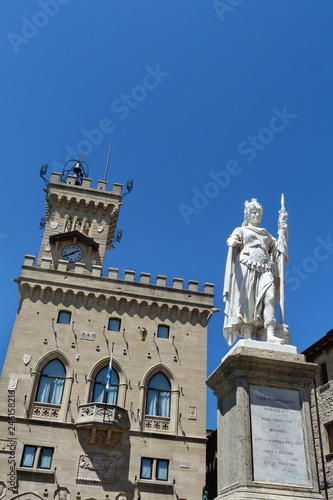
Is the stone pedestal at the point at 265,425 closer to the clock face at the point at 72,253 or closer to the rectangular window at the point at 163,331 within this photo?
the rectangular window at the point at 163,331

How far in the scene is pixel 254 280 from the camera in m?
8.08

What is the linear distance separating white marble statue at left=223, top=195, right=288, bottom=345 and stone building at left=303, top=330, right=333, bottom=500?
20.4 metres

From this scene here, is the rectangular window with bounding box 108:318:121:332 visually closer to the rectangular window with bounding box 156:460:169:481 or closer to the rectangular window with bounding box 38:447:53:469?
the rectangular window with bounding box 38:447:53:469

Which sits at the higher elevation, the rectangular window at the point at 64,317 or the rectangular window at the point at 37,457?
the rectangular window at the point at 64,317

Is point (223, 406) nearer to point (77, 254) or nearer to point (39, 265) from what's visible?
point (39, 265)

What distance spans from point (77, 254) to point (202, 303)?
11.5m

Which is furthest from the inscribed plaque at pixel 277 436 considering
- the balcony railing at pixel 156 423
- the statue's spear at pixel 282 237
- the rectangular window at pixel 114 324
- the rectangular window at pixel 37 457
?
the rectangular window at pixel 114 324

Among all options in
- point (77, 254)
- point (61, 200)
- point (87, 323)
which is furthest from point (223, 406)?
point (61, 200)

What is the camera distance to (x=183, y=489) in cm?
2778

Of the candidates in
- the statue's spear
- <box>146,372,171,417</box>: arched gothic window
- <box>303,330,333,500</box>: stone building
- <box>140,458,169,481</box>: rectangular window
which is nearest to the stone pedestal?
the statue's spear

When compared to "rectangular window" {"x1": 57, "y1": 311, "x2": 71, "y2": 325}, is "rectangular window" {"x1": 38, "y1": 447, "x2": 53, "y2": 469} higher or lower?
lower

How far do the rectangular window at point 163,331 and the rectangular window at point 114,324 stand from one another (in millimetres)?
2880

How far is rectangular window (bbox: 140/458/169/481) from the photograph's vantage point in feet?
91.5

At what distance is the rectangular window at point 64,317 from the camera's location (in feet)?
104
